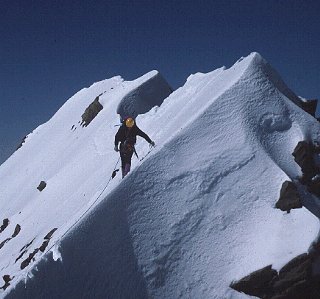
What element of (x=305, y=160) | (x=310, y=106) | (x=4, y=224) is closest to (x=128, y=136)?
(x=305, y=160)

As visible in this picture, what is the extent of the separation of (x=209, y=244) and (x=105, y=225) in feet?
11.1

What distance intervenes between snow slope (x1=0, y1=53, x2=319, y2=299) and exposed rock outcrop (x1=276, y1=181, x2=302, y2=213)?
0.20 meters

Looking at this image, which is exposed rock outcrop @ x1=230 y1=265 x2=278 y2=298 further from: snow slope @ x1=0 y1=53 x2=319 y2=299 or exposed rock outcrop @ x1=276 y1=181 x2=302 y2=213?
exposed rock outcrop @ x1=276 y1=181 x2=302 y2=213

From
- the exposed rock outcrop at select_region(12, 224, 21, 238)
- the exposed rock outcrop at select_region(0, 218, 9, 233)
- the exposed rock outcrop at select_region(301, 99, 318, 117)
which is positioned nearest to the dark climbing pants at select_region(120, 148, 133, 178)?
the exposed rock outcrop at select_region(301, 99, 318, 117)

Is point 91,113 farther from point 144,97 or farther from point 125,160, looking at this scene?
point 125,160

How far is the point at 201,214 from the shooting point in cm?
1068

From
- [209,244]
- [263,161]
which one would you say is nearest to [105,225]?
[209,244]

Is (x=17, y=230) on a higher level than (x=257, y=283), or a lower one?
higher

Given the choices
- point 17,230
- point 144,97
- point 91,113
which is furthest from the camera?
point 91,113

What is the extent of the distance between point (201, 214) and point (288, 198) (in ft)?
9.22

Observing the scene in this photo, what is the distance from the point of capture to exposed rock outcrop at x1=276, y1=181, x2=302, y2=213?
402 inches

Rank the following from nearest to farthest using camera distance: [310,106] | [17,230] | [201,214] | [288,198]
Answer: [288,198]
[201,214]
[310,106]
[17,230]

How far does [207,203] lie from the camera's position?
10828 mm

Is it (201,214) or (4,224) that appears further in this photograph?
(4,224)
